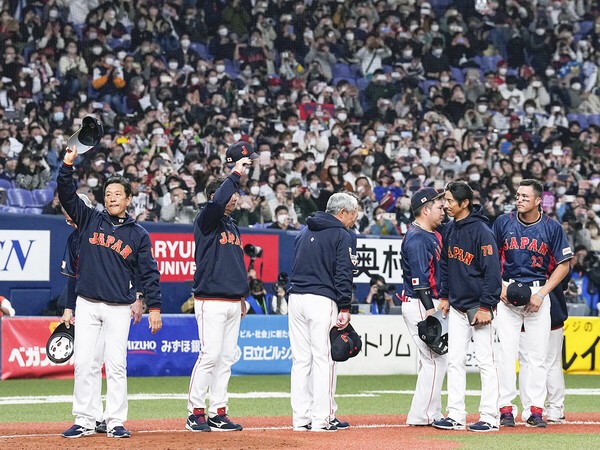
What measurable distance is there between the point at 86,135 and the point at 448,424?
4.12m

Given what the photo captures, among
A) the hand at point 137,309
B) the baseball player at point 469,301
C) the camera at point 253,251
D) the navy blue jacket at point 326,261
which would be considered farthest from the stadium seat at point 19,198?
the baseball player at point 469,301

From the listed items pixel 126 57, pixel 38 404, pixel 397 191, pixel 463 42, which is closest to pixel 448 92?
pixel 463 42

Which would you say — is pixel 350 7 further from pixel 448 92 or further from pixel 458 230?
pixel 458 230

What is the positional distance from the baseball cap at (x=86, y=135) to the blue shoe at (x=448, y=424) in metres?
3.97

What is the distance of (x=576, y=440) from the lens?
9.73 metres

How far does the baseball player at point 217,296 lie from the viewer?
32.8 feet

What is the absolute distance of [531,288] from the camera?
35.6 feet

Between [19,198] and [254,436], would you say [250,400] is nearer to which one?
[254,436]

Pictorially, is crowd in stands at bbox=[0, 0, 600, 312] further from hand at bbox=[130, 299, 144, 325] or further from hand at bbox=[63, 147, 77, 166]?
hand at bbox=[63, 147, 77, 166]

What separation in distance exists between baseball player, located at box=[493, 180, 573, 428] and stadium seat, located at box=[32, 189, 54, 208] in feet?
32.6

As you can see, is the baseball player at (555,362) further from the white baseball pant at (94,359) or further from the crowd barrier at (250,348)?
the crowd barrier at (250,348)

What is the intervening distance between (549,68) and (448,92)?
11.7 ft

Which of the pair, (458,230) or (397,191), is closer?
(458,230)

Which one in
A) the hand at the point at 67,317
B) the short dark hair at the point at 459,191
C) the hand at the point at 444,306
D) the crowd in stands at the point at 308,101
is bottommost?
the hand at the point at 67,317
